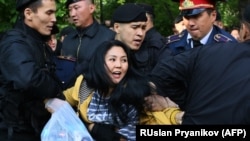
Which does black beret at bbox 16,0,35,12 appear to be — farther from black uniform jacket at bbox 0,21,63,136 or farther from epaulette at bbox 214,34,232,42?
epaulette at bbox 214,34,232,42

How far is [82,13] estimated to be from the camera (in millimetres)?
5473

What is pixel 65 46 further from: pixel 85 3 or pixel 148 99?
pixel 148 99

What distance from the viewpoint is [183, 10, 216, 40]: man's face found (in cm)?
431

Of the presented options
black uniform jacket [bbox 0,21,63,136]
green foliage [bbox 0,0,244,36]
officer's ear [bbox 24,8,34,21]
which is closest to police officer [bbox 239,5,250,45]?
black uniform jacket [bbox 0,21,63,136]

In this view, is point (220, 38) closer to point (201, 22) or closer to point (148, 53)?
point (201, 22)

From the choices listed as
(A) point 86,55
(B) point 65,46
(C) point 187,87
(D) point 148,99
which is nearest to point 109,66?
(D) point 148,99

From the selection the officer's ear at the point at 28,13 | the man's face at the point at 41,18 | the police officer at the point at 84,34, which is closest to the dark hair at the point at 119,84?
the man's face at the point at 41,18

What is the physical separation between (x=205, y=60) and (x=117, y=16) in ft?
5.45

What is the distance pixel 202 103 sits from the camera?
3.08 metres

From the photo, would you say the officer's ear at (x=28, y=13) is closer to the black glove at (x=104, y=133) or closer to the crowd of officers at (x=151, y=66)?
the crowd of officers at (x=151, y=66)

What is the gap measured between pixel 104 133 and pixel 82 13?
2241 mm

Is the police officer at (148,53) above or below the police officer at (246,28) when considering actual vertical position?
below

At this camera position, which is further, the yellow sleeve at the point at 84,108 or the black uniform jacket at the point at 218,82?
the yellow sleeve at the point at 84,108

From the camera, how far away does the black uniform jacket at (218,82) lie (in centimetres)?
299
